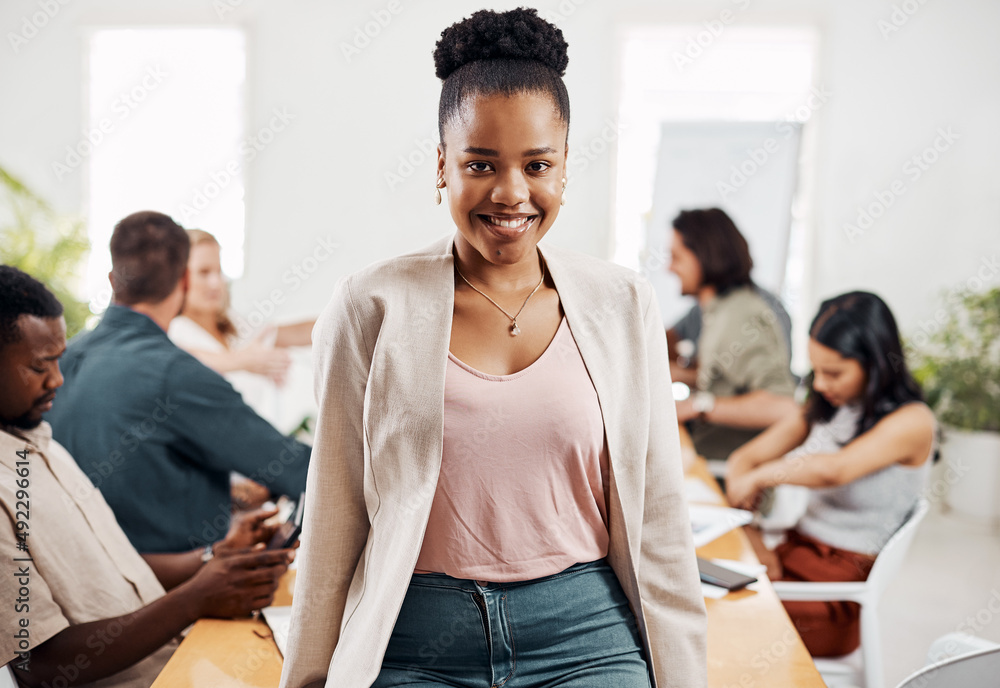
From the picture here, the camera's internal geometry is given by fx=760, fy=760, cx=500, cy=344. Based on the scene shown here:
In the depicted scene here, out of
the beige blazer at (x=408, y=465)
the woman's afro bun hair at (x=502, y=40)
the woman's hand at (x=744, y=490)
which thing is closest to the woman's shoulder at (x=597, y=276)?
the beige blazer at (x=408, y=465)

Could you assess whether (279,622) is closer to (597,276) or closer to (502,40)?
(597,276)

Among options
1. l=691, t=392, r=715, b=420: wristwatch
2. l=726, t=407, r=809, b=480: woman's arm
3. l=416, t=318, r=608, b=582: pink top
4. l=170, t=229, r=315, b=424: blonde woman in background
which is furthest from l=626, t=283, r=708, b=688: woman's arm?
l=691, t=392, r=715, b=420: wristwatch

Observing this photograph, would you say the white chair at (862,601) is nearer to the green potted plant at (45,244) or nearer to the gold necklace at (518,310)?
the gold necklace at (518,310)

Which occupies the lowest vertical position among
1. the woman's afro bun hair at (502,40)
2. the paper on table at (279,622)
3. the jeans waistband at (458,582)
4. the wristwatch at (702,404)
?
the paper on table at (279,622)

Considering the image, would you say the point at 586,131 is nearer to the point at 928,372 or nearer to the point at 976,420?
the point at 928,372

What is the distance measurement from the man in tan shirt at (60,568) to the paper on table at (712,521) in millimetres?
1042

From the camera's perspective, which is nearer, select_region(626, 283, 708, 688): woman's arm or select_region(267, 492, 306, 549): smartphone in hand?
select_region(626, 283, 708, 688): woman's arm

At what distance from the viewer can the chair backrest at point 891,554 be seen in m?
1.98

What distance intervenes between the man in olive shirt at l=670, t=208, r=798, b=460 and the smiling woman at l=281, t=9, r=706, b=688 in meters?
2.18

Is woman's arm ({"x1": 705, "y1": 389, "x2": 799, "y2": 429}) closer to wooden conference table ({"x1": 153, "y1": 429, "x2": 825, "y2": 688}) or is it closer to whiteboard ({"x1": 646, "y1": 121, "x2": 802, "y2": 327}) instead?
whiteboard ({"x1": 646, "y1": 121, "x2": 802, "y2": 327})

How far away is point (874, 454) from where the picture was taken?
2.24 meters

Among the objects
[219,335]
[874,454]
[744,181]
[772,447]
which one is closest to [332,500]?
[874,454]

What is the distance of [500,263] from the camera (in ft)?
4.00

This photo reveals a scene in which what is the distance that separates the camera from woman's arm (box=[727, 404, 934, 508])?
7.32 ft
